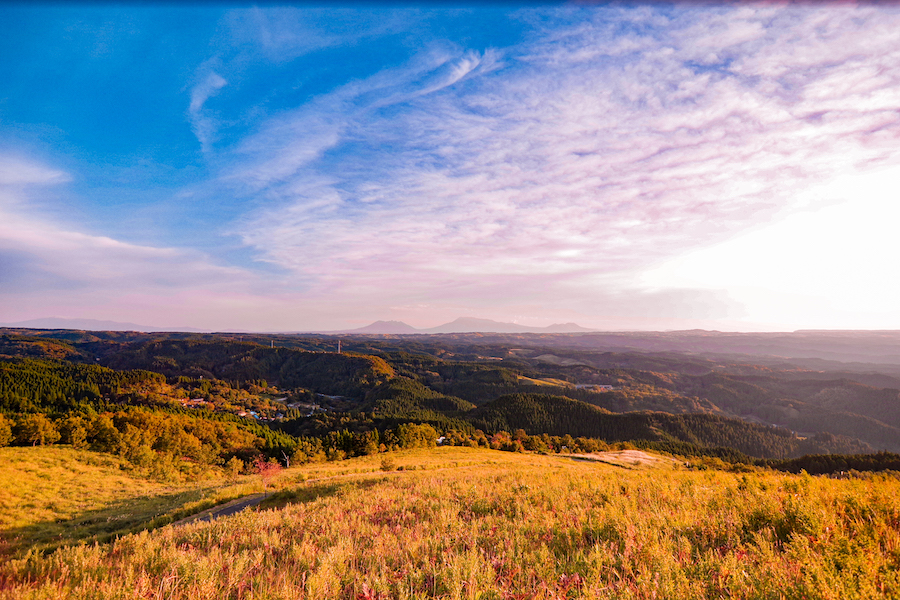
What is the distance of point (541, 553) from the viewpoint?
593cm

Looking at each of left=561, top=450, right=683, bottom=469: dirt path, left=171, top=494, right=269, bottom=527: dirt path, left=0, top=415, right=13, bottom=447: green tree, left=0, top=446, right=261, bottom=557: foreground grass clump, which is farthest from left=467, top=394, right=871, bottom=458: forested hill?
left=171, top=494, right=269, bottom=527: dirt path

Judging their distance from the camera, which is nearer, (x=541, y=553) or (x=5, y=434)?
(x=541, y=553)

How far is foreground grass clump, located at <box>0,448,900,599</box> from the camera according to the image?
483 centimetres

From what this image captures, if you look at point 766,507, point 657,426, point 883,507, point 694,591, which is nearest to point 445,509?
point 694,591

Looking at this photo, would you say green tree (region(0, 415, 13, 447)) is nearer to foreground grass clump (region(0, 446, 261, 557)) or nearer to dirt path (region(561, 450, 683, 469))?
foreground grass clump (region(0, 446, 261, 557))

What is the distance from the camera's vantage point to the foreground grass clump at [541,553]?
4.83 meters

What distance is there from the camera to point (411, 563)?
19.6 feet

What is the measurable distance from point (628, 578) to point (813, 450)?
28248 centimetres

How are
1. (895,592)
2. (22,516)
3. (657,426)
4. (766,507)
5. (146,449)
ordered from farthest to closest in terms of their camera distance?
1. (657,426)
2. (146,449)
3. (22,516)
4. (766,507)
5. (895,592)

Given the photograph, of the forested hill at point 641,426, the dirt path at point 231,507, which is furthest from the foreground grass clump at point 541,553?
the forested hill at point 641,426

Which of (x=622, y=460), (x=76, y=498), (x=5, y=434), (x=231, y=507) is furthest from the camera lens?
(x=622, y=460)

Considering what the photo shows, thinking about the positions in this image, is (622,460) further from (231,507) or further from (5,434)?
(5,434)

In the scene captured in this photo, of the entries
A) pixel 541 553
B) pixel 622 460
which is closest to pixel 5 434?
pixel 541 553

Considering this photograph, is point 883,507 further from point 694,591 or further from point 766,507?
point 694,591
